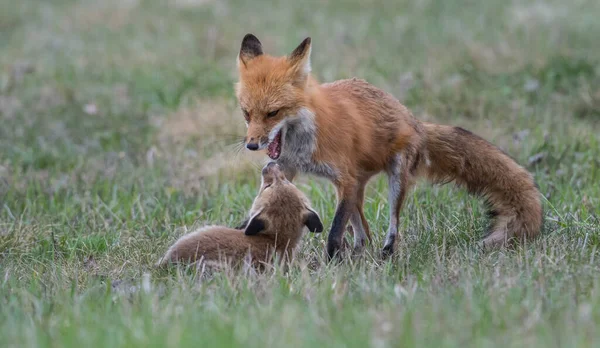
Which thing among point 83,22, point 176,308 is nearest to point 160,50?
point 83,22

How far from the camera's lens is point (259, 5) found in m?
17.5

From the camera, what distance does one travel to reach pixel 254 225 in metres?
5.77

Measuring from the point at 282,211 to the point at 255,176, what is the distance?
2.73 metres

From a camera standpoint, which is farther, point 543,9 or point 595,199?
point 543,9

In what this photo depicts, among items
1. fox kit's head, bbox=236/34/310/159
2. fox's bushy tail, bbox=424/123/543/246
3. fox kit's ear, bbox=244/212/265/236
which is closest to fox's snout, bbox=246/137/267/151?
fox kit's head, bbox=236/34/310/159

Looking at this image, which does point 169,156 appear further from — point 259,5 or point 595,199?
point 259,5

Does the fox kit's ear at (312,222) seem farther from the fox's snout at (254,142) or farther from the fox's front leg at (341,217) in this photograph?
the fox's snout at (254,142)

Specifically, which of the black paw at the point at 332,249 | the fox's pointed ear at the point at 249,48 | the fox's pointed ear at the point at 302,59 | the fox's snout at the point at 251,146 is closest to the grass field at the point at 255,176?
the black paw at the point at 332,249

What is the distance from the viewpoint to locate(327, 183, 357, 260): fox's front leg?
6.22 m

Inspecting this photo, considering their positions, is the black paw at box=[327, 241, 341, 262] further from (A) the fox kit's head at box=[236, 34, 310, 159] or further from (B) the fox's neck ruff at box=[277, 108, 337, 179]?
(A) the fox kit's head at box=[236, 34, 310, 159]

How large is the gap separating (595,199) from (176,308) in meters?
4.12

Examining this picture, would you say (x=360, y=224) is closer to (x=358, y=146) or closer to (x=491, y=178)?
(x=358, y=146)

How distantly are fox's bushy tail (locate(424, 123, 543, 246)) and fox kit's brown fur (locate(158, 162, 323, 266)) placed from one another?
4.33ft

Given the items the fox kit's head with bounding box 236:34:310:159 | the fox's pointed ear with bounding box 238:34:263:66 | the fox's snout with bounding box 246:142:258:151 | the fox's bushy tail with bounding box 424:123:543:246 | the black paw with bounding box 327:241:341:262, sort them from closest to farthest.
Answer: the fox's snout with bounding box 246:142:258:151 → the fox kit's head with bounding box 236:34:310:159 → the black paw with bounding box 327:241:341:262 → the fox's bushy tail with bounding box 424:123:543:246 → the fox's pointed ear with bounding box 238:34:263:66
